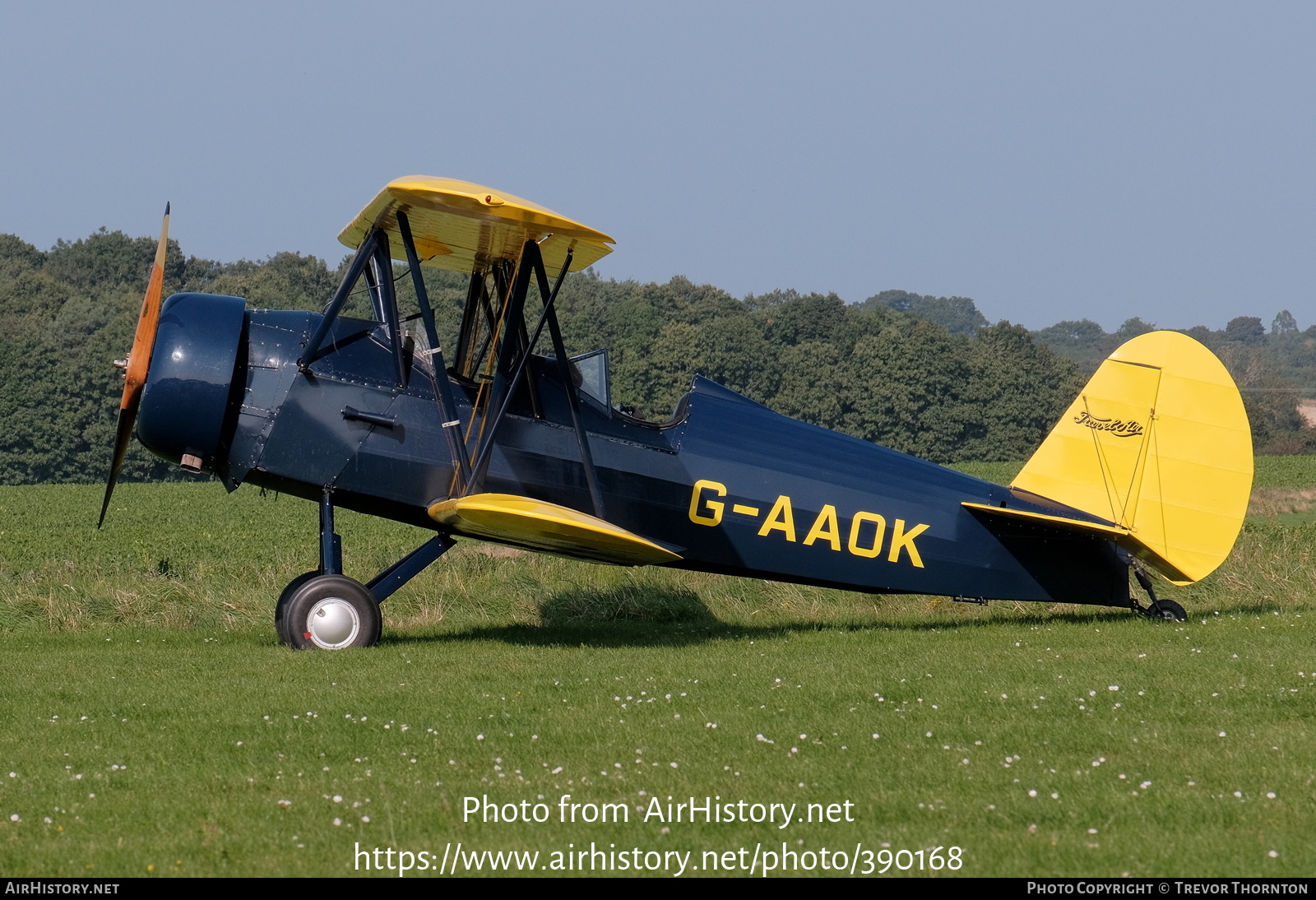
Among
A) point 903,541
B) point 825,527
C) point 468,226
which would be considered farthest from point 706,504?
point 468,226

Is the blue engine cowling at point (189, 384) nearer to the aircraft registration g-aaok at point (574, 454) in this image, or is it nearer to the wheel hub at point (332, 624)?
the aircraft registration g-aaok at point (574, 454)

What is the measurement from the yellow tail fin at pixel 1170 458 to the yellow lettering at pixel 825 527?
1836 millimetres

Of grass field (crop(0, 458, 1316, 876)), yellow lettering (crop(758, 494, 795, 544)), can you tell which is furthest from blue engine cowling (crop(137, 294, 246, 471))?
yellow lettering (crop(758, 494, 795, 544))

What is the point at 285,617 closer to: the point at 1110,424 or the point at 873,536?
the point at 873,536

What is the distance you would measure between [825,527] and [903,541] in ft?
2.17

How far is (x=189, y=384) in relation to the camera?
8906mm

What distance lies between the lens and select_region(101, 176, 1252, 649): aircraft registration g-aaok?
29.7ft

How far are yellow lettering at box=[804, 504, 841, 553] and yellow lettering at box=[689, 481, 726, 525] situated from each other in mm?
752

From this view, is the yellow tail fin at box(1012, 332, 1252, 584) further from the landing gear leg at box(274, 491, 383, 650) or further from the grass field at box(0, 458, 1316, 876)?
the landing gear leg at box(274, 491, 383, 650)

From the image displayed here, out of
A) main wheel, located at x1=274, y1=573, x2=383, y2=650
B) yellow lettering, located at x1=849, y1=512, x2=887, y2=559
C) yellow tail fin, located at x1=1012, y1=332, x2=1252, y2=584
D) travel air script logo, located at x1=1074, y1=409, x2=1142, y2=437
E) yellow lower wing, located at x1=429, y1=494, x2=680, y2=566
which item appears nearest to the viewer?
yellow lower wing, located at x1=429, y1=494, x2=680, y2=566

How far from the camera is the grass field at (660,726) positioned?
4.61 meters
